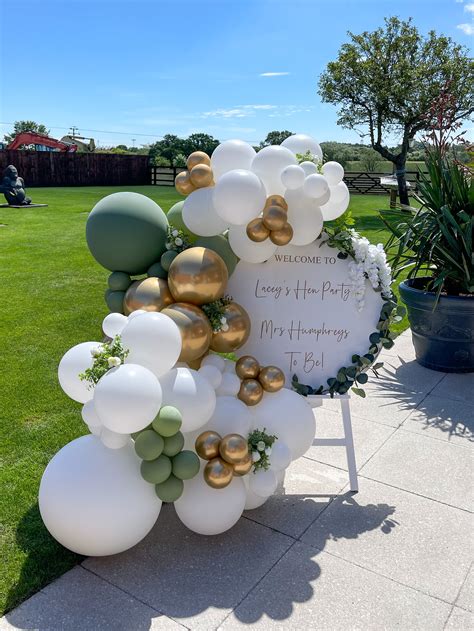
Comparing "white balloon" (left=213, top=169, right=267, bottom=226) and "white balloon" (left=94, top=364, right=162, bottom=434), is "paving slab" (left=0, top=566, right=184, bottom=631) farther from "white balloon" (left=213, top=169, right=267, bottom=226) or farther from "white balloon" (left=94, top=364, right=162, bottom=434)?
"white balloon" (left=213, top=169, right=267, bottom=226)

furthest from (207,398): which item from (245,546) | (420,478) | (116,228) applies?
(420,478)

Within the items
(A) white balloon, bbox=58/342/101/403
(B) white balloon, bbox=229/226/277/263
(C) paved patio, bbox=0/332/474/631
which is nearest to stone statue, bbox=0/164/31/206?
(C) paved patio, bbox=0/332/474/631

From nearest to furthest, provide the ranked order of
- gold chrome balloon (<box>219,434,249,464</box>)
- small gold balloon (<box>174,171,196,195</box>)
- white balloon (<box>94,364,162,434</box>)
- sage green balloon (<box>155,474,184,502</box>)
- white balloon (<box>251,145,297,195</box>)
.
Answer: white balloon (<box>94,364,162,434</box>) < sage green balloon (<box>155,474,184,502</box>) < gold chrome balloon (<box>219,434,249,464</box>) < white balloon (<box>251,145,297,195</box>) < small gold balloon (<box>174,171,196,195</box>)

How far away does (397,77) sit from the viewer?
53.9 ft

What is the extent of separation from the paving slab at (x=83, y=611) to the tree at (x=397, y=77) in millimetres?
15596

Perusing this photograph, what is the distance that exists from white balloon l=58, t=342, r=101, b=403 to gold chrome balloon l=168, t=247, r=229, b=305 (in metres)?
0.46

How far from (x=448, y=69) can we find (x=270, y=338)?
16.5m

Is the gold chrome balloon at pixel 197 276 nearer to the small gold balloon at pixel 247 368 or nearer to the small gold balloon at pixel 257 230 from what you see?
the small gold balloon at pixel 257 230

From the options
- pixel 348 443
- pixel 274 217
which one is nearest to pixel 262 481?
pixel 348 443

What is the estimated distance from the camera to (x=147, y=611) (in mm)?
2217

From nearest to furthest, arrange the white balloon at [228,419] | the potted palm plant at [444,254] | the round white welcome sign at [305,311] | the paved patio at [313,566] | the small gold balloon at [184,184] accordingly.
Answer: the paved patio at [313,566], the white balloon at [228,419], the small gold balloon at [184,184], the round white welcome sign at [305,311], the potted palm plant at [444,254]

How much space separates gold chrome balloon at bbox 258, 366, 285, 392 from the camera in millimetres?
2736

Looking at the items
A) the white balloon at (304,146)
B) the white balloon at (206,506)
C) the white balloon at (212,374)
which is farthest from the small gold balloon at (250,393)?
the white balloon at (304,146)

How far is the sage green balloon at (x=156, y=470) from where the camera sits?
7.45 ft
